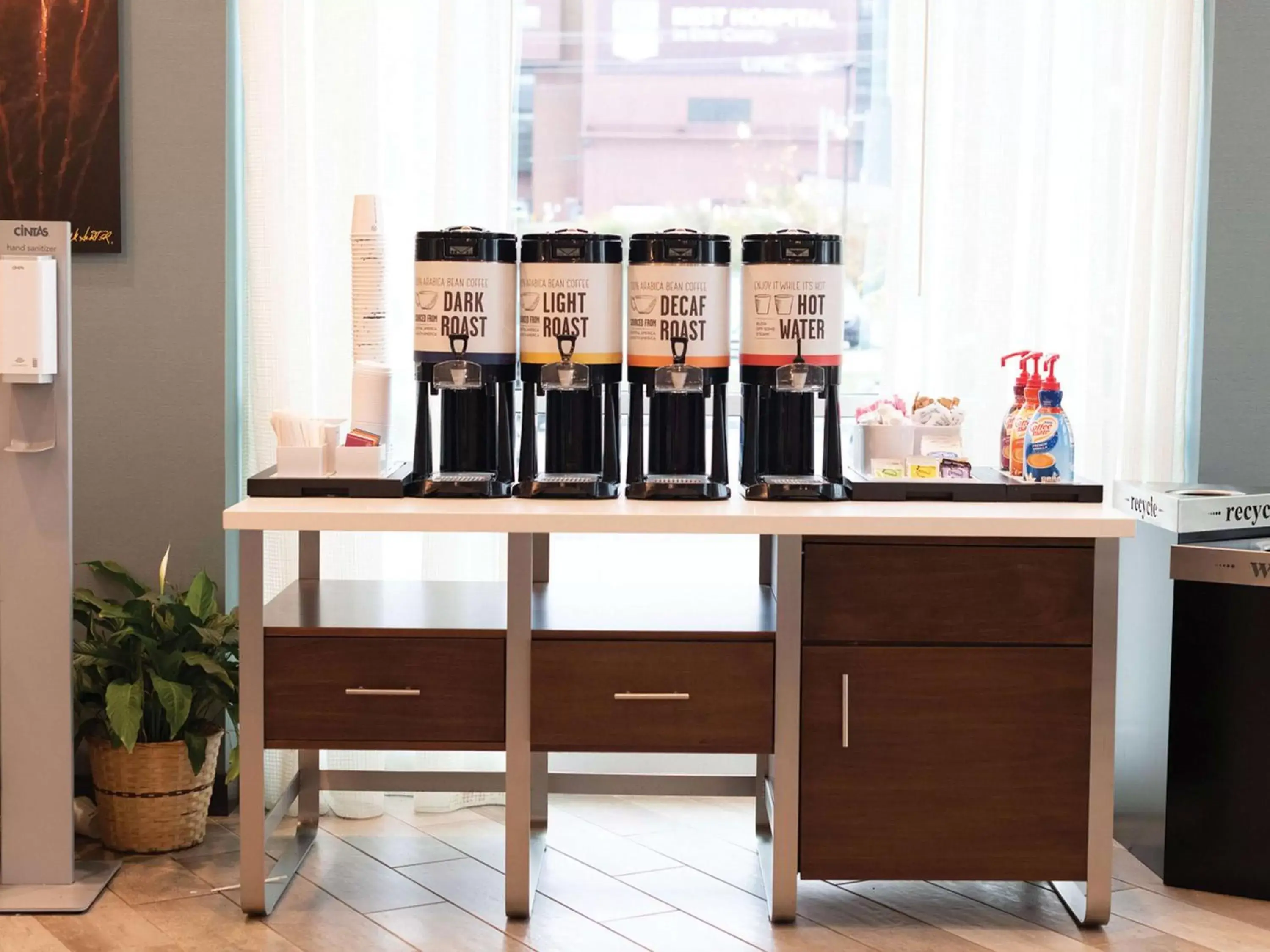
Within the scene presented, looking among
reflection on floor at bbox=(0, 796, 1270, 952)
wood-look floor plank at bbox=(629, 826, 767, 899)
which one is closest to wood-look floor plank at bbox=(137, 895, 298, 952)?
reflection on floor at bbox=(0, 796, 1270, 952)

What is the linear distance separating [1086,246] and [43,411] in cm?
202

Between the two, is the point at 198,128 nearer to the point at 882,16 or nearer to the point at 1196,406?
the point at 882,16

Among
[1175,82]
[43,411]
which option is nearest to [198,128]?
[43,411]

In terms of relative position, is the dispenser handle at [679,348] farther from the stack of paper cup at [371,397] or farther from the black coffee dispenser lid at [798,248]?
the stack of paper cup at [371,397]

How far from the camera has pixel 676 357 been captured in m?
2.46

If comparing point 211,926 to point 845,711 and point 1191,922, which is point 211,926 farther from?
point 1191,922

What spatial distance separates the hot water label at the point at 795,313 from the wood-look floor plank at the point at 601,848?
991 mm

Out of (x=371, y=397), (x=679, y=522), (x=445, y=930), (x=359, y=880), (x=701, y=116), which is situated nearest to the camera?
(x=679, y=522)

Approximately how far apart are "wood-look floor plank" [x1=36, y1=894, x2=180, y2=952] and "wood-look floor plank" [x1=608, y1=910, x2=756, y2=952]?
2.45 feet

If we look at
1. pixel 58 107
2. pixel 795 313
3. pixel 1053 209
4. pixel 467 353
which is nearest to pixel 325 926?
pixel 467 353

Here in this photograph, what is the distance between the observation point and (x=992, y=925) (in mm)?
2457

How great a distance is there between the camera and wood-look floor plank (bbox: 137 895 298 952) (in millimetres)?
2334

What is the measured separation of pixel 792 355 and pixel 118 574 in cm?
144

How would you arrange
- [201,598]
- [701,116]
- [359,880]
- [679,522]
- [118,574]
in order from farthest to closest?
[701,116] → [118,574] → [201,598] → [359,880] → [679,522]
